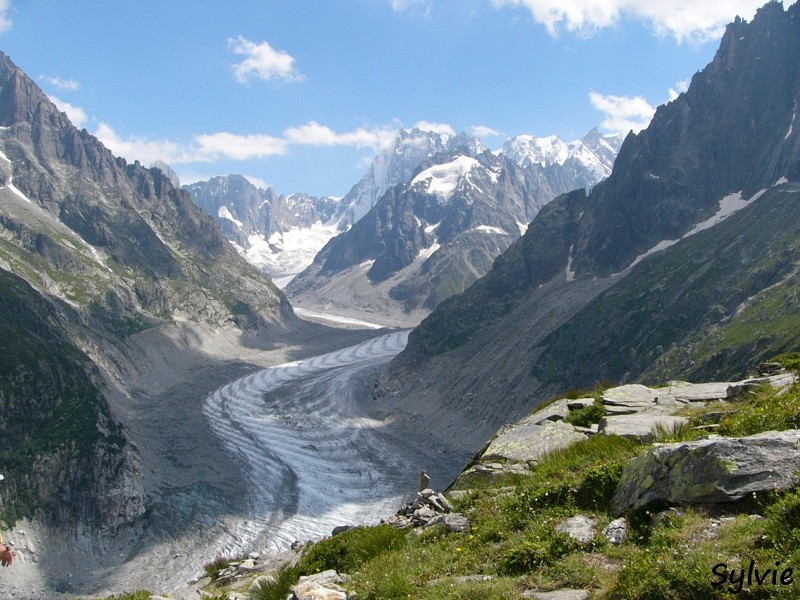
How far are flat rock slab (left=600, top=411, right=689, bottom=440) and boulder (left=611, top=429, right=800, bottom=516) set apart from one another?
16.9 feet

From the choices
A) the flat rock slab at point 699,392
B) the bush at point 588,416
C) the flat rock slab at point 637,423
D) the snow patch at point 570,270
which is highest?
the snow patch at point 570,270

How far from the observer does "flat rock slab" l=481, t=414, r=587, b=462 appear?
19.9 meters

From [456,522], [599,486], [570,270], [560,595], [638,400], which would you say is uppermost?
[570,270]

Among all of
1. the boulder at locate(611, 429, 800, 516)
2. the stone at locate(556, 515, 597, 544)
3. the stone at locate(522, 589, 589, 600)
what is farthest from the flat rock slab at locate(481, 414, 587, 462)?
the stone at locate(522, 589, 589, 600)

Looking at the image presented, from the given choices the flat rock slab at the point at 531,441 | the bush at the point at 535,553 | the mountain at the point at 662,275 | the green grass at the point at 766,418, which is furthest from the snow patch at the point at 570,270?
the bush at the point at 535,553

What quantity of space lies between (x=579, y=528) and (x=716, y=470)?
2864 millimetres

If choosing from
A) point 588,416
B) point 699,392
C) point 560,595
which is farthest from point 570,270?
point 560,595

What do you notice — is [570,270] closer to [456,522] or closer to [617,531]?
[456,522]

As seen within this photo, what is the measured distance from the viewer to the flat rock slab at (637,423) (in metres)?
17.3

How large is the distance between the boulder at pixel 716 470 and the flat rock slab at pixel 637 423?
5.15m

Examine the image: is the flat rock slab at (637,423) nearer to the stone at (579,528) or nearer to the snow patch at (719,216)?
the stone at (579,528)

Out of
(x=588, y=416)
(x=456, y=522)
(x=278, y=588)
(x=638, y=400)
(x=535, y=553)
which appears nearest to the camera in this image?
(x=535, y=553)

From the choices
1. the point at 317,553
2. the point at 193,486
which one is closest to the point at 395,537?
the point at 317,553

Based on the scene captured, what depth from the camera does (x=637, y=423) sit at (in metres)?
18.9
